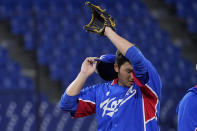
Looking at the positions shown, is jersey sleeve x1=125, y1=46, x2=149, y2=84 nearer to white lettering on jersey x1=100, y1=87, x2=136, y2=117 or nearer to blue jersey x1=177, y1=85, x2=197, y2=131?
white lettering on jersey x1=100, y1=87, x2=136, y2=117

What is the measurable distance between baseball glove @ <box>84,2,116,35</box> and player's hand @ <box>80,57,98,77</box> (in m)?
0.33

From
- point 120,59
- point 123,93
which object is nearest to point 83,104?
point 123,93

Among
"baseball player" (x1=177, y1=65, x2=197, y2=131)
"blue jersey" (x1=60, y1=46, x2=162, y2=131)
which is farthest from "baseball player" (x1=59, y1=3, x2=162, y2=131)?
"baseball player" (x1=177, y1=65, x2=197, y2=131)

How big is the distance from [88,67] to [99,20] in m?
0.38

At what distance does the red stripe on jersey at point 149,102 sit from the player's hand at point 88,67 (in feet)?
1.25

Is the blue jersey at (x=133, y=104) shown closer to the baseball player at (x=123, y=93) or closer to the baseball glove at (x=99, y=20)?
the baseball player at (x=123, y=93)

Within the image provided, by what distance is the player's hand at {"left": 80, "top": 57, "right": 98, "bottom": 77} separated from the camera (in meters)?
2.98

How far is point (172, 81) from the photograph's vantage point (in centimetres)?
618

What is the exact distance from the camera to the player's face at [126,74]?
2828mm

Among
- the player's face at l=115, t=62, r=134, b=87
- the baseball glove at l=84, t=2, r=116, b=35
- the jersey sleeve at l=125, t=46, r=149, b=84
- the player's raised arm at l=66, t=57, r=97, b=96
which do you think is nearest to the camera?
the jersey sleeve at l=125, t=46, r=149, b=84

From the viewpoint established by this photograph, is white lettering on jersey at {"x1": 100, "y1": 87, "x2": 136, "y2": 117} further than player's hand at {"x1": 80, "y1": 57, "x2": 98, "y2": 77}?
No

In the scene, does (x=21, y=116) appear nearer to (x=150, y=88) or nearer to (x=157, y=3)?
(x=150, y=88)

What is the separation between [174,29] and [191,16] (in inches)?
31.7

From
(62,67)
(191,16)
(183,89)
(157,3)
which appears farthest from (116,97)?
(157,3)
